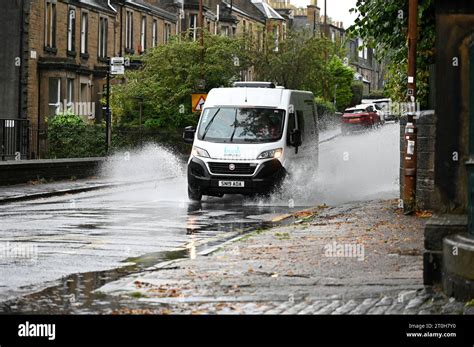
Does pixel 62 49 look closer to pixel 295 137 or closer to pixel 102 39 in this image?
pixel 102 39

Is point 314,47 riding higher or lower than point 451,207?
higher

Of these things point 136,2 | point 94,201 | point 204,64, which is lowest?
point 94,201

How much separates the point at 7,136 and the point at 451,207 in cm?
2495

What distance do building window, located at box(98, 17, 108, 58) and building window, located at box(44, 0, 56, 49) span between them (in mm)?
5353

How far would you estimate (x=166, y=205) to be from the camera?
24703 millimetres

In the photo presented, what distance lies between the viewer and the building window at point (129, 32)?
60.4 meters

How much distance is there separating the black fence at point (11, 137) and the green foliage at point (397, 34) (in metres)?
14.8

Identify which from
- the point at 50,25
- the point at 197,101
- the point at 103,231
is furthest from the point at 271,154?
the point at 50,25

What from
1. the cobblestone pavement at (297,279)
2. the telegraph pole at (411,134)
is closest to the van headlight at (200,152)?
the telegraph pole at (411,134)
